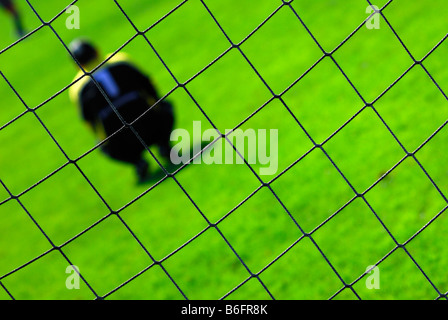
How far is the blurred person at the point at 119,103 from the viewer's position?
16.1 feet

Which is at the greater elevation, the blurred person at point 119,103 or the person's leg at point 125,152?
the blurred person at point 119,103

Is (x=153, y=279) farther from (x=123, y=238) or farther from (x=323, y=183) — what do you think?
(x=323, y=183)

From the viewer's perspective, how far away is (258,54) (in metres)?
7.12

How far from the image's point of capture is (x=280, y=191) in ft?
14.2

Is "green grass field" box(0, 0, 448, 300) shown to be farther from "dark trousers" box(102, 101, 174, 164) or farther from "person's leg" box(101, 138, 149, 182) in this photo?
"dark trousers" box(102, 101, 174, 164)

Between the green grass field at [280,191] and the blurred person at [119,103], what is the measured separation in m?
0.44

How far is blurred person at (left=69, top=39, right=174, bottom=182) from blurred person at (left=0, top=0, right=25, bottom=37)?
916cm

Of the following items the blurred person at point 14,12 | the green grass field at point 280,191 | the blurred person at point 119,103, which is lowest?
the green grass field at point 280,191

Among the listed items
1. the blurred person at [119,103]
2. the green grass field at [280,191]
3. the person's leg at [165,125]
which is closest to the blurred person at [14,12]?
the green grass field at [280,191]

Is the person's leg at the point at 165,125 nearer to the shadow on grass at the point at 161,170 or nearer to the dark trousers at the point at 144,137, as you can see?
the dark trousers at the point at 144,137

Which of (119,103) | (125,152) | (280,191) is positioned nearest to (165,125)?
(125,152)

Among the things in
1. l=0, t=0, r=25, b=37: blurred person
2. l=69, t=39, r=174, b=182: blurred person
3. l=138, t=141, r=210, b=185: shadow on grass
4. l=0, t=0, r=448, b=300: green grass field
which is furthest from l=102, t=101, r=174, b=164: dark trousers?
l=0, t=0, r=25, b=37: blurred person
